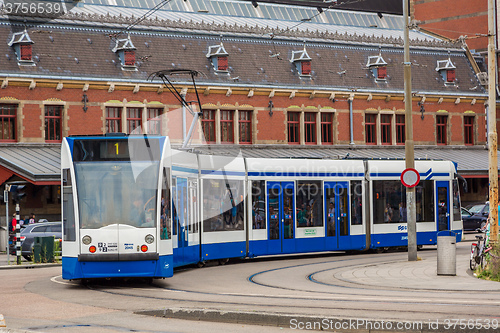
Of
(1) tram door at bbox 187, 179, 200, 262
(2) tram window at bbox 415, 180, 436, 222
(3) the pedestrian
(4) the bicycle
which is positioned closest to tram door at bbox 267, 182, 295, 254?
(1) tram door at bbox 187, 179, 200, 262

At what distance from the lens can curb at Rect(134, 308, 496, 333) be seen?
9031mm

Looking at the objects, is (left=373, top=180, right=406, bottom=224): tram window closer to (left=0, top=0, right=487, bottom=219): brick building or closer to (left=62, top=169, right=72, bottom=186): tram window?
(left=62, top=169, right=72, bottom=186): tram window

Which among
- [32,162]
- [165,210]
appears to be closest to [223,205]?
[165,210]

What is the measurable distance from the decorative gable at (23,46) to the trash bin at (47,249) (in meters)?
13.5

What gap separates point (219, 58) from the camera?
40188 mm

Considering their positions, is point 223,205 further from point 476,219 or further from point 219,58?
point 219,58

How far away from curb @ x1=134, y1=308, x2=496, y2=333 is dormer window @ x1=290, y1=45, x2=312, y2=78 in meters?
32.2

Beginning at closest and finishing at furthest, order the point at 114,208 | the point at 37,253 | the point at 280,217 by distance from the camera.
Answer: the point at 114,208
the point at 280,217
the point at 37,253

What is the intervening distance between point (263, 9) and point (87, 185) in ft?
131

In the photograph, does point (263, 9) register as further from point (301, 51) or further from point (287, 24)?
point (301, 51)

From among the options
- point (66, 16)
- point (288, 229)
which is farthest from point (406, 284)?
point (66, 16)

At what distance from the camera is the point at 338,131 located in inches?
1727

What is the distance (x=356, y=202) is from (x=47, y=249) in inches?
372

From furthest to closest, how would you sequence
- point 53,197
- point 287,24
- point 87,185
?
1. point 287,24
2. point 53,197
3. point 87,185
